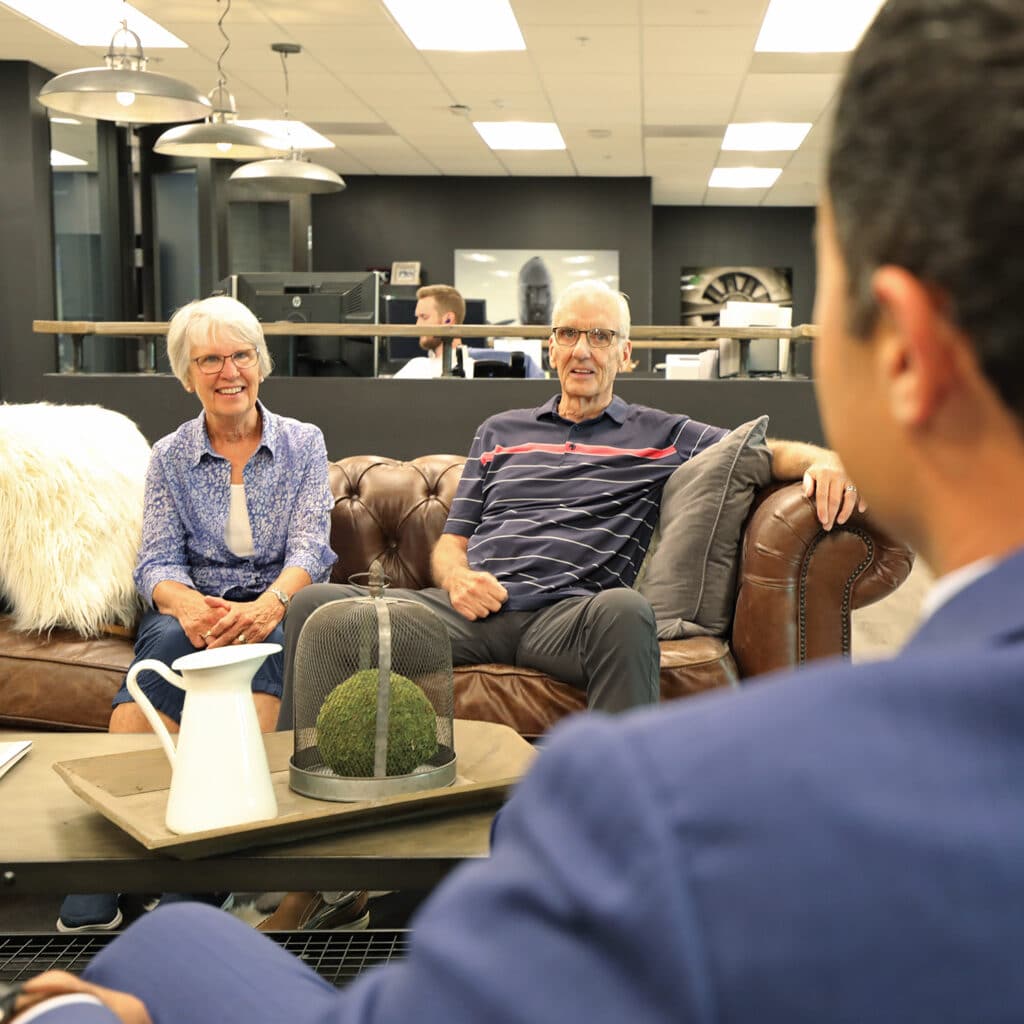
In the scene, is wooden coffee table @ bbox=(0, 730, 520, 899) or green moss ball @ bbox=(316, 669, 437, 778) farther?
green moss ball @ bbox=(316, 669, 437, 778)

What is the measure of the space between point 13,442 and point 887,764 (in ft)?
10.2

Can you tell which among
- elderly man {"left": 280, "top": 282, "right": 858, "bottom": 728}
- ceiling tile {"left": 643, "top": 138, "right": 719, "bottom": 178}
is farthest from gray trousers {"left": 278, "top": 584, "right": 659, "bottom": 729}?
ceiling tile {"left": 643, "top": 138, "right": 719, "bottom": 178}

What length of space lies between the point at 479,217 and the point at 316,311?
25.2 feet

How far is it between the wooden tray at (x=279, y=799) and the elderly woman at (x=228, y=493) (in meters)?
0.98

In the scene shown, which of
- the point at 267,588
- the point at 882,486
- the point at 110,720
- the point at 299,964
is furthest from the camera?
the point at 267,588

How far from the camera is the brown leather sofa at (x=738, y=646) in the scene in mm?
2818

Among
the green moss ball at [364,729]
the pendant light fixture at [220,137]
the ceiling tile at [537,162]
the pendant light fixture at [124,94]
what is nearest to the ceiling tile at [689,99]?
the ceiling tile at [537,162]

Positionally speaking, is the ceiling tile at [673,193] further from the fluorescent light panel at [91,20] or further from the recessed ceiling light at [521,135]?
the fluorescent light panel at [91,20]

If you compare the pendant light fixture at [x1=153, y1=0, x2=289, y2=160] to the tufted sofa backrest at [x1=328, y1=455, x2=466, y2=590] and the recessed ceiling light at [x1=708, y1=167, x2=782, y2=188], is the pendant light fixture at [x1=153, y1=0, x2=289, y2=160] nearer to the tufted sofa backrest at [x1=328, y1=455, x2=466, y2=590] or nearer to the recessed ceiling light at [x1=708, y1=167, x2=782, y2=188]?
the tufted sofa backrest at [x1=328, y1=455, x2=466, y2=590]

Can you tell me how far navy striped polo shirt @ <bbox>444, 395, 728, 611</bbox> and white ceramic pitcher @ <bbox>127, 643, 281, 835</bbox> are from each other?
1365mm

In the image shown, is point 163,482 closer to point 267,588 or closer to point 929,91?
point 267,588

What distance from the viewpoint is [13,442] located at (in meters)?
3.17

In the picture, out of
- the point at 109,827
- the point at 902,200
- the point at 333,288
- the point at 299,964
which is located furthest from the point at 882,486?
the point at 333,288

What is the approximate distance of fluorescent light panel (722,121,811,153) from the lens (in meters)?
9.88
